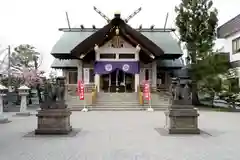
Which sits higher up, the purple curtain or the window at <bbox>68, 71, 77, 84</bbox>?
the purple curtain

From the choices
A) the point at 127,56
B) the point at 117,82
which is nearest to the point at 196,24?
the point at 127,56

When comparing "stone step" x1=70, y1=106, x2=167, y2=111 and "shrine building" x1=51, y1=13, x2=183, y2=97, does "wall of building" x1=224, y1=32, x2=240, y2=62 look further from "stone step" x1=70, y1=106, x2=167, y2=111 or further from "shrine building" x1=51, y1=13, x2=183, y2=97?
"stone step" x1=70, y1=106, x2=167, y2=111

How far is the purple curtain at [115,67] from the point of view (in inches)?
1145

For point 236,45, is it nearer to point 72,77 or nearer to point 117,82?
point 117,82

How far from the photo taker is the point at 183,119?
1067 cm

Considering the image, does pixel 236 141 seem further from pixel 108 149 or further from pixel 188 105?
pixel 108 149

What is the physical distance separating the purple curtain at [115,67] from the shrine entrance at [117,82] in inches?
42.7

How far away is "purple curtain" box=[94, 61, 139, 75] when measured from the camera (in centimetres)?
2908

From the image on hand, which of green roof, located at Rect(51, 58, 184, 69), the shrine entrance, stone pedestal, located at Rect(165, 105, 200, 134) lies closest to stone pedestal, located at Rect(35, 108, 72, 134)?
stone pedestal, located at Rect(165, 105, 200, 134)

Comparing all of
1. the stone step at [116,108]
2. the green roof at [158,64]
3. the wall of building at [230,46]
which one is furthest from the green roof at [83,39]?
the stone step at [116,108]

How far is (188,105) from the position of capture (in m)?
10.8

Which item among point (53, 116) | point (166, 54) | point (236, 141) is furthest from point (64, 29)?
point (236, 141)

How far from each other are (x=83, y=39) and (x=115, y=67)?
21.8ft

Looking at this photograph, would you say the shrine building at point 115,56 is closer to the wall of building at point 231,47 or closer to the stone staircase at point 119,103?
the stone staircase at point 119,103
